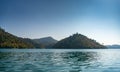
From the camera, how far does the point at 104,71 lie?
35469mm

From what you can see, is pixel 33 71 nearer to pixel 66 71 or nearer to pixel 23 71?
pixel 23 71

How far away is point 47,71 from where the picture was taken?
1313 inches

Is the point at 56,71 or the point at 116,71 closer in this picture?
the point at 56,71

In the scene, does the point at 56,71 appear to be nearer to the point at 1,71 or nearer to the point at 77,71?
the point at 77,71

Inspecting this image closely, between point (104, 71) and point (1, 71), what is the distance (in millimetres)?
16263

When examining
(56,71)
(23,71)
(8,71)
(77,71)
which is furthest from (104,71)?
(8,71)

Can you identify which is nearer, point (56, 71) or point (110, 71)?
point (56, 71)

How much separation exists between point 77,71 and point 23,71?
8408 millimetres

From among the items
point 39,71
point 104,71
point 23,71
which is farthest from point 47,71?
point 104,71

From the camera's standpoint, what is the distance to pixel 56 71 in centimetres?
3341

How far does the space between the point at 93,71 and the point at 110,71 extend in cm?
309

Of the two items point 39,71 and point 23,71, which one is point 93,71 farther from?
point 23,71

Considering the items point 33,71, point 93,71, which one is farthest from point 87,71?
point 33,71

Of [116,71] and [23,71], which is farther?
[116,71]
